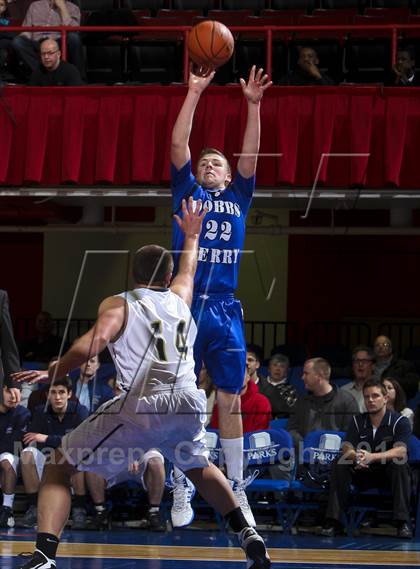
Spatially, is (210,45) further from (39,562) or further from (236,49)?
(236,49)

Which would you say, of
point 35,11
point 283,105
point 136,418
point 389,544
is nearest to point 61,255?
point 35,11

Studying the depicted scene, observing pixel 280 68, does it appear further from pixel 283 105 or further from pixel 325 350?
pixel 325 350

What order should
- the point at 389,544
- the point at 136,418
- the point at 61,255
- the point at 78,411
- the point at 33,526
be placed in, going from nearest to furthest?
the point at 136,418 → the point at 389,544 → the point at 33,526 → the point at 78,411 → the point at 61,255

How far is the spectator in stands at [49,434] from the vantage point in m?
10.4

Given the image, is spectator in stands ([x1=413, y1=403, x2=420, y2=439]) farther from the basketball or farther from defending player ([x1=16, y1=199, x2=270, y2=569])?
defending player ([x1=16, y1=199, x2=270, y2=569])

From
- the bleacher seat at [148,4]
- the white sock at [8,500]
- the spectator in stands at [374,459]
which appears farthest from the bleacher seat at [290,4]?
the white sock at [8,500]

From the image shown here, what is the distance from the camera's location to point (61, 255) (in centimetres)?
1756

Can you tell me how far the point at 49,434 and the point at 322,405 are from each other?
8.96ft

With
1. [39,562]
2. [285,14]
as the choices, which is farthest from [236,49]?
[39,562]

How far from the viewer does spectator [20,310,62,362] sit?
1390 cm

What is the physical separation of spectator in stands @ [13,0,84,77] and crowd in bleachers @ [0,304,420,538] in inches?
168

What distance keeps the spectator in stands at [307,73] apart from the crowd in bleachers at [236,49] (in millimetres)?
12

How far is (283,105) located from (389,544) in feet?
17.0

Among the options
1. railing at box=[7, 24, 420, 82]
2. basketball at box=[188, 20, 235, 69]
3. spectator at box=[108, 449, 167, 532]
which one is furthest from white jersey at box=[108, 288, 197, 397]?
railing at box=[7, 24, 420, 82]
